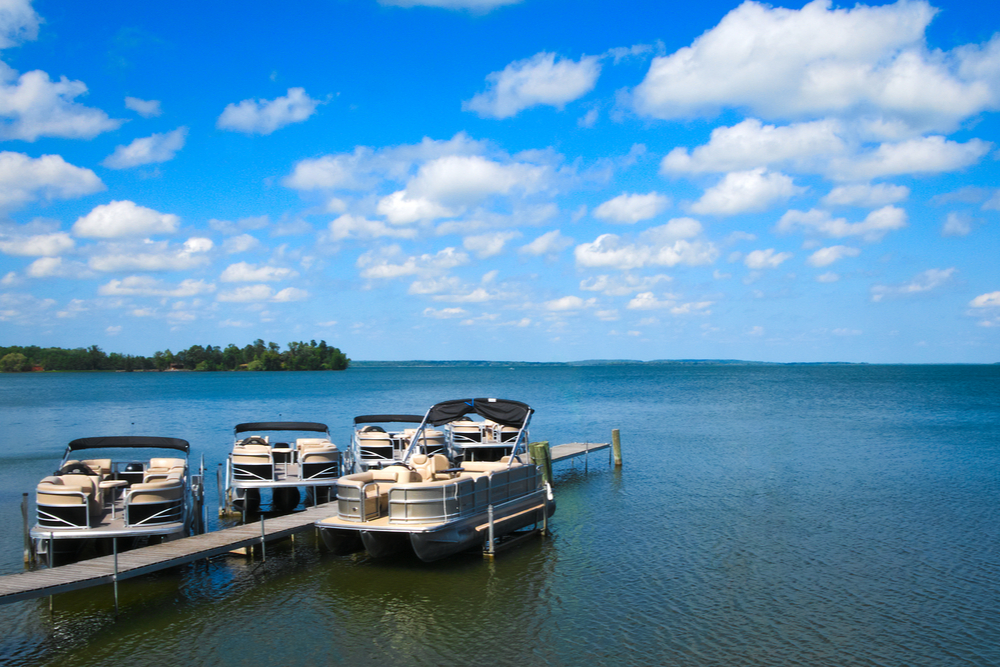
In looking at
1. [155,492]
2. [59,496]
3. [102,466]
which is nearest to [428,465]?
[155,492]

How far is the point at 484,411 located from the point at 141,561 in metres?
10.1

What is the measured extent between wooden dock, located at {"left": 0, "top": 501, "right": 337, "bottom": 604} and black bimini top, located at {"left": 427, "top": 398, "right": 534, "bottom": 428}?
4.48 m

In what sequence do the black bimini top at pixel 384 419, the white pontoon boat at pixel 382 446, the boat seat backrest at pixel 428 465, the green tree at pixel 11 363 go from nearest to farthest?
the boat seat backrest at pixel 428 465 < the white pontoon boat at pixel 382 446 < the black bimini top at pixel 384 419 < the green tree at pixel 11 363

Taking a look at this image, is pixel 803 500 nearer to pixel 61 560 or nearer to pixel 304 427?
pixel 304 427

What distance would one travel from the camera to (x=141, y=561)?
1287 centimetres

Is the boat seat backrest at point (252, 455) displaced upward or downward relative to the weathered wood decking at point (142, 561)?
upward

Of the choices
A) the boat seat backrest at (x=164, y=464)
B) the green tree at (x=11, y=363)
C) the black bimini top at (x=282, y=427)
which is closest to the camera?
the boat seat backrest at (x=164, y=464)

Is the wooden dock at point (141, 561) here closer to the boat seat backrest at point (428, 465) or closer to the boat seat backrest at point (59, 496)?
the boat seat backrest at point (59, 496)

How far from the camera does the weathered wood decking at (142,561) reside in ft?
36.8

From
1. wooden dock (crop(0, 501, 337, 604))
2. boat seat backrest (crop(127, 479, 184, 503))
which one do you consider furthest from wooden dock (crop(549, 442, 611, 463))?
boat seat backrest (crop(127, 479, 184, 503))

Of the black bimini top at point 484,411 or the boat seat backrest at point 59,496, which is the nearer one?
the boat seat backrest at point 59,496

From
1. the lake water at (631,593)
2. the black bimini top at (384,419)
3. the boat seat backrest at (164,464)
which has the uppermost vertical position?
the black bimini top at (384,419)

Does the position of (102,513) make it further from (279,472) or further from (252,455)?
(279,472)

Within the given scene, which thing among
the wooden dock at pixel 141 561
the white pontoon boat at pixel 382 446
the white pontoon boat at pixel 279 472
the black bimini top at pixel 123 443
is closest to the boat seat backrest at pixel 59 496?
the wooden dock at pixel 141 561
